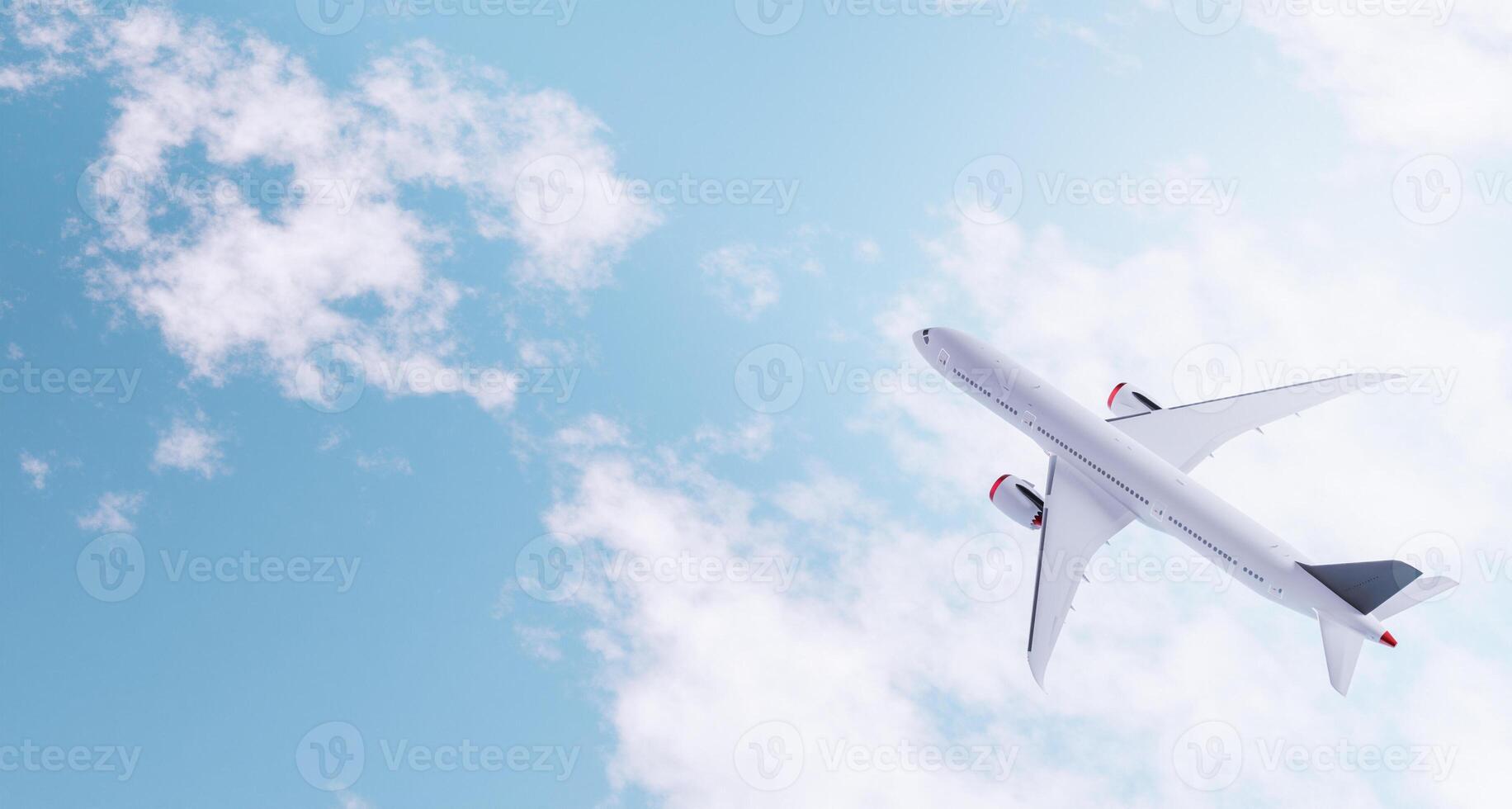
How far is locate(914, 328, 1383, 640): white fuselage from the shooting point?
58.0 m

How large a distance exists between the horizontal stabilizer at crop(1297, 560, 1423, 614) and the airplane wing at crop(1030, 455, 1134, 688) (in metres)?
10.8

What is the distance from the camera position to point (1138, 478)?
61781mm

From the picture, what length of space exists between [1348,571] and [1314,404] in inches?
599

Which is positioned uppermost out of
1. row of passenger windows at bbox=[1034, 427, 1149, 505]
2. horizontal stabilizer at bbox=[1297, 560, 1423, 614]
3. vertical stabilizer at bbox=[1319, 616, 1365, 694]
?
row of passenger windows at bbox=[1034, 427, 1149, 505]

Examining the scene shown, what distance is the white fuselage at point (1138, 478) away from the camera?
58000mm

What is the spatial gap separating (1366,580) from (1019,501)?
18.2 m

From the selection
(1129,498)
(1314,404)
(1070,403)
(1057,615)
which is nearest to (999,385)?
(1070,403)

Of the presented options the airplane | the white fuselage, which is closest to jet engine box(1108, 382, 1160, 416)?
the airplane

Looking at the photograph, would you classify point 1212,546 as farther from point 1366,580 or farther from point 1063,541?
point 1063,541

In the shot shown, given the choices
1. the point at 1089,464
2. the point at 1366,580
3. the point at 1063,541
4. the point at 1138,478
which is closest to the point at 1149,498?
the point at 1138,478

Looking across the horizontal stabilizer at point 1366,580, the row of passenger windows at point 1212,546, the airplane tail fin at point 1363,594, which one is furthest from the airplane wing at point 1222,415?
the airplane tail fin at point 1363,594

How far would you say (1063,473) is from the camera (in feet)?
213

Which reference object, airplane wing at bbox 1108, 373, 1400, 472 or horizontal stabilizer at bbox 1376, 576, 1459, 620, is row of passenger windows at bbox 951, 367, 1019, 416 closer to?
airplane wing at bbox 1108, 373, 1400, 472

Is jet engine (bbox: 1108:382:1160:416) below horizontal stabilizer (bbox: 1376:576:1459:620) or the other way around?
the other way around
